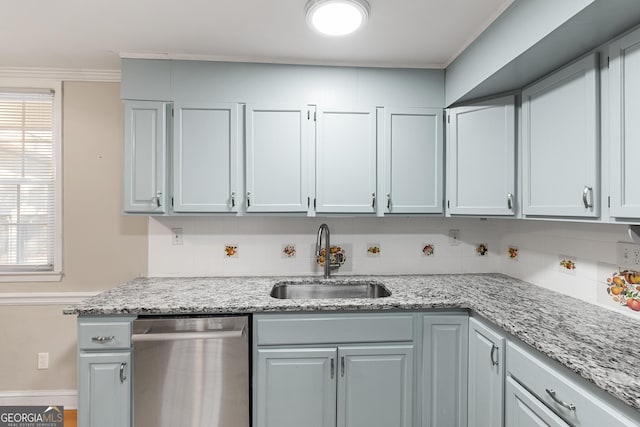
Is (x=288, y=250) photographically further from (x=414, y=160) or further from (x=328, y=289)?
(x=414, y=160)

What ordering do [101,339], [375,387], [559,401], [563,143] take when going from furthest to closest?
[375,387], [101,339], [563,143], [559,401]

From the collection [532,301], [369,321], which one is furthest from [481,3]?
[369,321]

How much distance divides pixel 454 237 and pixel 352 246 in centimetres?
77

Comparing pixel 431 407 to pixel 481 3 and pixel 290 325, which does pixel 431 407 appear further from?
pixel 481 3

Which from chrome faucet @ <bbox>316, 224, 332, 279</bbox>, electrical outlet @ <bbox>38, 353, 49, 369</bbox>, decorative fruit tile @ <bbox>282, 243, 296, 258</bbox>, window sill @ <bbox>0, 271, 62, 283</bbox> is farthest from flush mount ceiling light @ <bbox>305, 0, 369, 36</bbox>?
electrical outlet @ <bbox>38, 353, 49, 369</bbox>

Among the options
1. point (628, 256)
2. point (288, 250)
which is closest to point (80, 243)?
point (288, 250)

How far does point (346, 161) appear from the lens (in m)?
2.08

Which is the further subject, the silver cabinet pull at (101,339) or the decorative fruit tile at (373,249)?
the decorative fruit tile at (373,249)

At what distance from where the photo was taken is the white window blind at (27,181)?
2.29 metres

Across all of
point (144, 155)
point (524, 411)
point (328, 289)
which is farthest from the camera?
point (328, 289)

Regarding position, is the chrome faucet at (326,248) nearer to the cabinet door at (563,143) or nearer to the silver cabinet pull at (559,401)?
the cabinet door at (563,143)

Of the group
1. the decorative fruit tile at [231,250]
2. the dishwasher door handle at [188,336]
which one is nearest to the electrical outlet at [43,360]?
the dishwasher door handle at [188,336]

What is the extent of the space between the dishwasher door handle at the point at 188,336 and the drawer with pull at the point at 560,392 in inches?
48.8

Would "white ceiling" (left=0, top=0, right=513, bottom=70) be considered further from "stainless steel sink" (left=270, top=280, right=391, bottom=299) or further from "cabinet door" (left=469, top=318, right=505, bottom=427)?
"cabinet door" (left=469, top=318, right=505, bottom=427)
